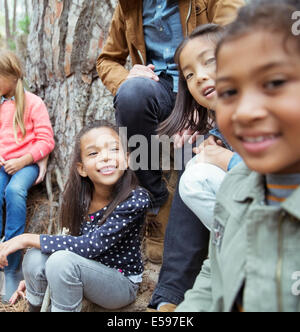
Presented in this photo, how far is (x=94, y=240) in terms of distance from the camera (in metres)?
1.65

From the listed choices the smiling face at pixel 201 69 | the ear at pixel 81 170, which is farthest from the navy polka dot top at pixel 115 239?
the smiling face at pixel 201 69

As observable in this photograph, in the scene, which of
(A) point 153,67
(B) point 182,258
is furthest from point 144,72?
(B) point 182,258

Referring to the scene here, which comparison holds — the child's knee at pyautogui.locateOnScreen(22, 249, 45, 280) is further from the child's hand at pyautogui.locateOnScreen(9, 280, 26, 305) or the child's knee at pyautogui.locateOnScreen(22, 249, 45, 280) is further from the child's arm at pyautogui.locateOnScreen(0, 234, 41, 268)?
the child's hand at pyautogui.locateOnScreen(9, 280, 26, 305)

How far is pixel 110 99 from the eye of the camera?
277cm

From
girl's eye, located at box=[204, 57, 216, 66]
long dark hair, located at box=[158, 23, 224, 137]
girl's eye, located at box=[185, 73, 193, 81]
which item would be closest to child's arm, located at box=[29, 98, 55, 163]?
long dark hair, located at box=[158, 23, 224, 137]

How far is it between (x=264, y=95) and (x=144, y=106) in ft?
4.10

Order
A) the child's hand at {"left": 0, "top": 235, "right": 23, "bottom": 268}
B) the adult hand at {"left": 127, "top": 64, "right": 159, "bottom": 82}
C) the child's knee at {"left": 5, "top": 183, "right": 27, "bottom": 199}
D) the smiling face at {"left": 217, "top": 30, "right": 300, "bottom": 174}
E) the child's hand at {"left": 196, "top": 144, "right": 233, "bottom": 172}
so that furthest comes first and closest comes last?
the child's knee at {"left": 5, "top": 183, "right": 27, "bottom": 199}, the adult hand at {"left": 127, "top": 64, "right": 159, "bottom": 82}, the child's hand at {"left": 0, "top": 235, "right": 23, "bottom": 268}, the child's hand at {"left": 196, "top": 144, "right": 233, "bottom": 172}, the smiling face at {"left": 217, "top": 30, "right": 300, "bottom": 174}

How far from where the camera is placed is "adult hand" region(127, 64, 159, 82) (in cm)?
204

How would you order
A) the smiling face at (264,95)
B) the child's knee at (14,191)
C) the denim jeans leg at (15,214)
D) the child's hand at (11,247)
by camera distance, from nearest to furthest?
the smiling face at (264,95), the child's hand at (11,247), the denim jeans leg at (15,214), the child's knee at (14,191)

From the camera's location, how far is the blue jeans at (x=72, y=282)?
5.13ft

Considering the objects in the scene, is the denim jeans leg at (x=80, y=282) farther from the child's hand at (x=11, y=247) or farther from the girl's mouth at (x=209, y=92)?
the girl's mouth at (x=209, y=92)

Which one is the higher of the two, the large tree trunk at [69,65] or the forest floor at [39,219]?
the large tree trunk at [69,65]

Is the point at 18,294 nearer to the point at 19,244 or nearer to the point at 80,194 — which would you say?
the point at 19,244

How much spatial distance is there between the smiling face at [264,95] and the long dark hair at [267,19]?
0.5 inches
